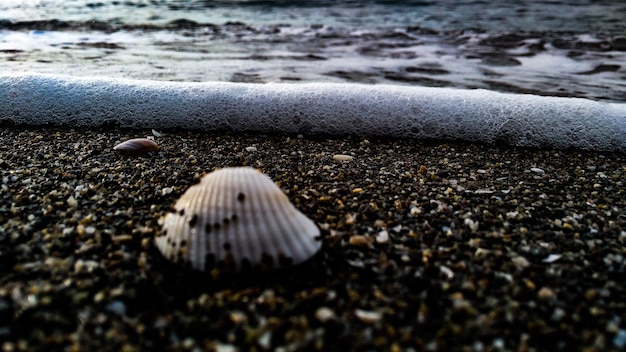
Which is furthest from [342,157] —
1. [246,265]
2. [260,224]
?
[246,265]

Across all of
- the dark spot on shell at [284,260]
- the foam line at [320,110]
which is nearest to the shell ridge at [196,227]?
the dark spot on shell at [284,260]

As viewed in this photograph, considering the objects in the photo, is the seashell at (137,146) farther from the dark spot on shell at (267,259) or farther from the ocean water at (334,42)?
the ocean water at (334,42)

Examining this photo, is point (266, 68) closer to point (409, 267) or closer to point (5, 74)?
point (5, 74)

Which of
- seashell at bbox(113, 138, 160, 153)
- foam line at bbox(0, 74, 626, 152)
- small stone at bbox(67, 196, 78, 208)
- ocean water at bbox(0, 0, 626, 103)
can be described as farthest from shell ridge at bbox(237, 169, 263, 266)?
ocean water at bbox(0, 0, 626, 103)

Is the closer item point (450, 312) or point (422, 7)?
point (450, 312)

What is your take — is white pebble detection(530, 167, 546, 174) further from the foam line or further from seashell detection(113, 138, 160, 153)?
seashell detection(113, 138, 160, 153)

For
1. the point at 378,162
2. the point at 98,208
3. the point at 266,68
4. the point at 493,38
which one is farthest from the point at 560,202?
the point at 493,38
